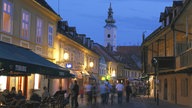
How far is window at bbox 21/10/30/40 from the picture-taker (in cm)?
2680

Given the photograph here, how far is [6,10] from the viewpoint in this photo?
77.9ft

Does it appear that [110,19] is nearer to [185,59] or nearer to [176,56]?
[176,56]

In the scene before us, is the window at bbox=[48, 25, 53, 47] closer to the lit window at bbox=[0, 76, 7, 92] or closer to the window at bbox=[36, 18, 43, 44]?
the window at bbox=[36, 18, 43, 44]

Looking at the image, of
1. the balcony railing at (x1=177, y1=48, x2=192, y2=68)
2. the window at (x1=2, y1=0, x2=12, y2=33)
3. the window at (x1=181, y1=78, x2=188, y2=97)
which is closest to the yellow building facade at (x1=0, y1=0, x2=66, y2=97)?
the window at (x1=2, y1=0, x2=12, y2=33)

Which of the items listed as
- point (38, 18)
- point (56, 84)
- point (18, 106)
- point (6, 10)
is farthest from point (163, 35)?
point (18, 106)

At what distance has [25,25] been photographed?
27.4 meters

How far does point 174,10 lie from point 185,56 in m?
10.9

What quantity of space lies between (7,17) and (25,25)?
330cm

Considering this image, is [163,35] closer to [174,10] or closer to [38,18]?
[174,10]

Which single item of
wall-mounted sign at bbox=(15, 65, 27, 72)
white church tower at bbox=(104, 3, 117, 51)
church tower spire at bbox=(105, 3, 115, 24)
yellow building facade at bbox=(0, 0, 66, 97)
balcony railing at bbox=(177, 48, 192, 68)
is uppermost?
church tower spire at bbox=(105, 3, 115, 24)

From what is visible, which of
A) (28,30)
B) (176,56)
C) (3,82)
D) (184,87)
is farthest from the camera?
(184,87)

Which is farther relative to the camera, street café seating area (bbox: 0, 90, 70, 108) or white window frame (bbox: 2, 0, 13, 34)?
white window frame (bbox: 2, 0, 13, 34)

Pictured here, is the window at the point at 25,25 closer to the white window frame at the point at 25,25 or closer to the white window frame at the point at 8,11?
the white window frame at the point at 25,25

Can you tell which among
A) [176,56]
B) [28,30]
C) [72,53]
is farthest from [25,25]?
[72,53]
